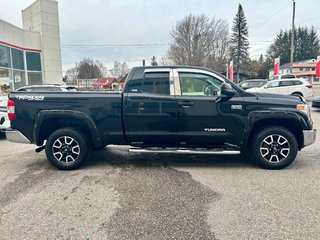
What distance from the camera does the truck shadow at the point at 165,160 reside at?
505cm

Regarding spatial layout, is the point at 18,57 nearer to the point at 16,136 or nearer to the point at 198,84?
the point at 16,136

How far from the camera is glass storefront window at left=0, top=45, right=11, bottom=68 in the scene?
67.1 ft

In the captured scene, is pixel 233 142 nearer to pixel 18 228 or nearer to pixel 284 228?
pixel 284 228

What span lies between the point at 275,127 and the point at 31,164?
4967 millimetres

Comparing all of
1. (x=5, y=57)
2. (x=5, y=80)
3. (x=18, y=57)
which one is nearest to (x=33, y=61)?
(x=18, y=57)

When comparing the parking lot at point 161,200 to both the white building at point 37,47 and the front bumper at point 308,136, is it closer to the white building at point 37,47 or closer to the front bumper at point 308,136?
the front bumper at point 308,136

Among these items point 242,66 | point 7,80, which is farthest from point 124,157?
point 242,66

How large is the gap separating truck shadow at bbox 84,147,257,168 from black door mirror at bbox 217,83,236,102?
1.37 m

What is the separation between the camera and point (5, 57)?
21172 mm

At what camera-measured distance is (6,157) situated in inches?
229

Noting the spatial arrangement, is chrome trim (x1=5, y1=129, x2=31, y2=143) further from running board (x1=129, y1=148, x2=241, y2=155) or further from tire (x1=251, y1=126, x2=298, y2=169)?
tire (x1=251, y1=126, x2=298, y2=169)

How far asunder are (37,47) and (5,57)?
232 inches

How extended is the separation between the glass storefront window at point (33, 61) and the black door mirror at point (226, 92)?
26022 mm

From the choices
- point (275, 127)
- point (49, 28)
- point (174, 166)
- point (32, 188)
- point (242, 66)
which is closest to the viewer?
point (32, 188)
